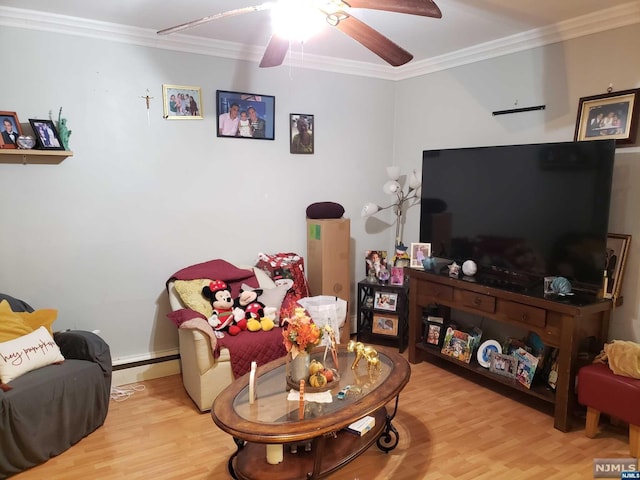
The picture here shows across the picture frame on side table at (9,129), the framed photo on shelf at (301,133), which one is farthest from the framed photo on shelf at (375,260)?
the picture frame on side table at (9,129)

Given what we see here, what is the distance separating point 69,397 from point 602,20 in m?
3.86

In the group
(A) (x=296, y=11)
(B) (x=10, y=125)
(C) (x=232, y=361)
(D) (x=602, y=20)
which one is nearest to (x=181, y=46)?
(B) (x=10, y=125)

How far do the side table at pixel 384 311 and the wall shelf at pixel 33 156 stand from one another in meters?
2.48

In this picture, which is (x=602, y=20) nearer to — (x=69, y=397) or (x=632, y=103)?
(x=632, y=103)

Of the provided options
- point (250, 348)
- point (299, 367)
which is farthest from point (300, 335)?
point (250, 348)

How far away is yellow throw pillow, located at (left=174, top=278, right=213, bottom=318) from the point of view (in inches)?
123

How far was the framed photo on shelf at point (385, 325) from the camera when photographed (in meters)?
3.89

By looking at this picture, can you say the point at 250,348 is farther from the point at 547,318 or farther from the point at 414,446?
the point at 547,318

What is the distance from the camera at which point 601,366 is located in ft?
8.44

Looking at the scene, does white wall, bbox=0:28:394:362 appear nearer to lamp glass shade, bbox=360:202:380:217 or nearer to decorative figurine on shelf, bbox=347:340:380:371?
lamp glass shade, bbox=360:202:380:217

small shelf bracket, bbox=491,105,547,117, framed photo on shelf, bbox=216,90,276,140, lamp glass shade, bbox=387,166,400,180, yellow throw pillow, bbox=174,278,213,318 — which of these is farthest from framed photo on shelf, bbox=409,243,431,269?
yellow throw pillow, bbox=174,278,213,318

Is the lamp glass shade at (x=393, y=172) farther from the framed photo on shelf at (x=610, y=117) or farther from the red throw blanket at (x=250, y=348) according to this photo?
the red throw blanket at (x=250, y=348)

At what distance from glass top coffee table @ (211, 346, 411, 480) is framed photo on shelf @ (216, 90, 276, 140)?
196 cm

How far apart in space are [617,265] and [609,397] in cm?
82
